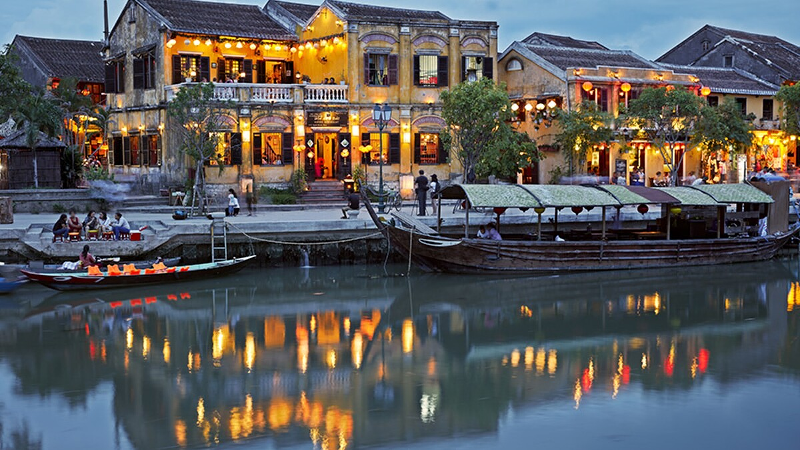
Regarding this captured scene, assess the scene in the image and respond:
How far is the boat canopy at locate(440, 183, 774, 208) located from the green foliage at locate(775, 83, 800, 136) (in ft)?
52.5

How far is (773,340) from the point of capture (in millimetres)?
17953

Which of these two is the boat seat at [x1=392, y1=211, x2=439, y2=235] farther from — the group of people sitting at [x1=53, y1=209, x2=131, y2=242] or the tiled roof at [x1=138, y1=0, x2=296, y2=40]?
the tiled roof at [x1=138, y1=0, x2=296, y2=40]

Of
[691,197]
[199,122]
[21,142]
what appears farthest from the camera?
[21,142]

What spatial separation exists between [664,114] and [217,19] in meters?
17.9

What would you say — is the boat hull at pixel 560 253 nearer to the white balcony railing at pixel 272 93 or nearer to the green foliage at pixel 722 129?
the green foliage at pixel 722 129

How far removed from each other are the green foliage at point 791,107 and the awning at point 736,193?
627 inches

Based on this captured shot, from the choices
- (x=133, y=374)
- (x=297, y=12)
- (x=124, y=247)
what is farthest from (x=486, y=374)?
(x=297, y=12)

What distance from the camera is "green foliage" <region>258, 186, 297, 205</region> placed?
3362 cm

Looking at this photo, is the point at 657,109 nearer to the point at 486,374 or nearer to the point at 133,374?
the point at 486,374

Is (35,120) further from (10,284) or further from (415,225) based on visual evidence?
(415,225)

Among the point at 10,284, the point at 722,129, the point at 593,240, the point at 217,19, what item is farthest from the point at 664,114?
the point at 10,284

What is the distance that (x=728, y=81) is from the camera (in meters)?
45.4

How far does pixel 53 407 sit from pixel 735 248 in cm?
1985

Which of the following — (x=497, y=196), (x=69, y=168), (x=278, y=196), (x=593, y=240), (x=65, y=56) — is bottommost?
(x=593, y=240)
